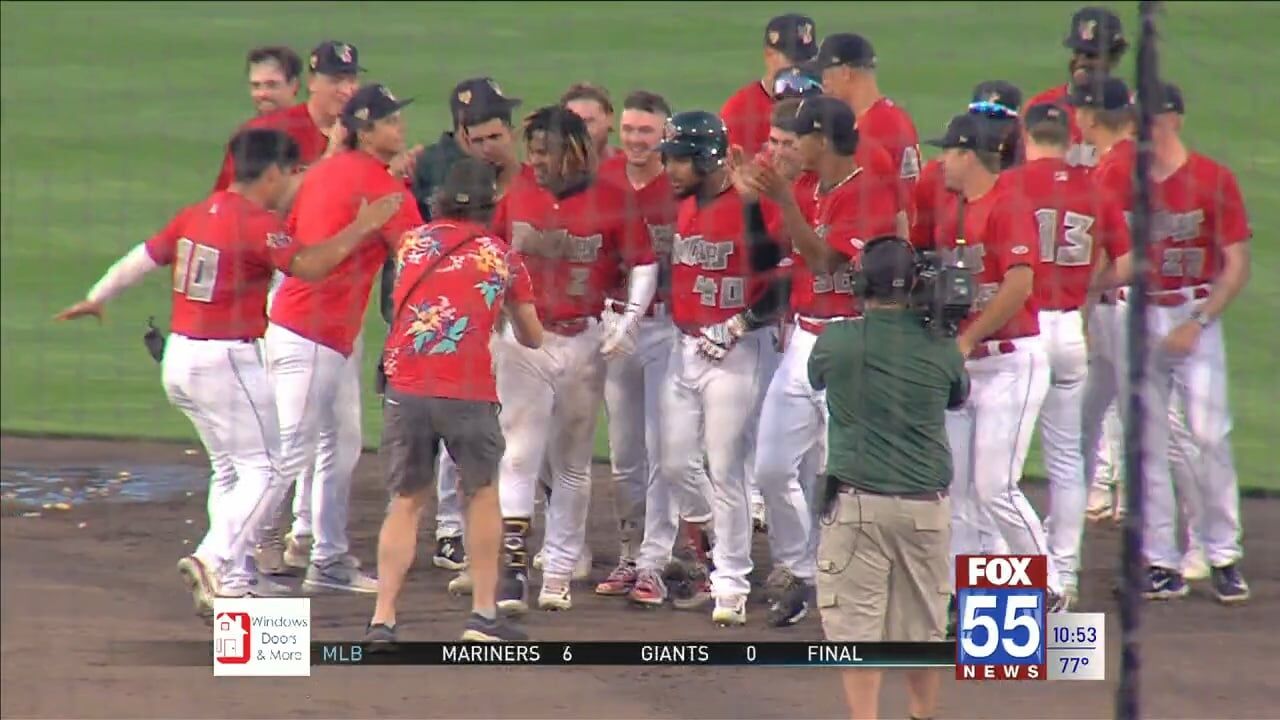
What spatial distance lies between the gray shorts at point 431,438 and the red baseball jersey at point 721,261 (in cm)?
84

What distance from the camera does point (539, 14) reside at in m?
17.9

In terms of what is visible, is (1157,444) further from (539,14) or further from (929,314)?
(539,14)

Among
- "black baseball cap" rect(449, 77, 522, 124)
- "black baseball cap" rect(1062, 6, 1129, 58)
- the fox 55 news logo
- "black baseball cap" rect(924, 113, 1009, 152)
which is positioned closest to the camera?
the fox 55 news logo

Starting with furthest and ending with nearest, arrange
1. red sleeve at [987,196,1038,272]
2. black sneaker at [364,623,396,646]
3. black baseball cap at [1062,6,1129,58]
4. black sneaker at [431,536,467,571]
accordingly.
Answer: black baseball cap at [1062,6,1129,58], black sneaker at [431,536,467,571], red sleeve at [987,196,1038,272], black sneaker at [364,623,396,646]

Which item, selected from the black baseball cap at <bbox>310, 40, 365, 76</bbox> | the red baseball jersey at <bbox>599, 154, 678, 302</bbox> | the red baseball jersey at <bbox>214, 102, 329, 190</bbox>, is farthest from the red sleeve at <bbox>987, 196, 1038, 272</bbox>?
the red baseball jersey at <bbox>214, 102, 329, 190</bbox>

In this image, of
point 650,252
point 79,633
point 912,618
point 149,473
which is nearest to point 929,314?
point 912,618

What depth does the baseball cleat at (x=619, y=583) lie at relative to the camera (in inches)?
275

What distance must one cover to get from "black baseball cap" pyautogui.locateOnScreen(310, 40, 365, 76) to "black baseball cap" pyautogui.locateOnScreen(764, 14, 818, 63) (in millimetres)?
1570

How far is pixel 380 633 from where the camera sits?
237 inches

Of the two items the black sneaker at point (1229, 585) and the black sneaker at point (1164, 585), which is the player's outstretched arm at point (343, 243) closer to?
the black sneaker at point (1164, 585)

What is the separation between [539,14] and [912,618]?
43.4 feet

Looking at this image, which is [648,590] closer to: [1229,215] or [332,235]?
[332,235]

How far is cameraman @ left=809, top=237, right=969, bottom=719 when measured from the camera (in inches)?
204

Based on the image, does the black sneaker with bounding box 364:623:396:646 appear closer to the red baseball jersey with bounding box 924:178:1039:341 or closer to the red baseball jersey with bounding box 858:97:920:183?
the red baseball jersey with bounding box 924:178:1039:341
